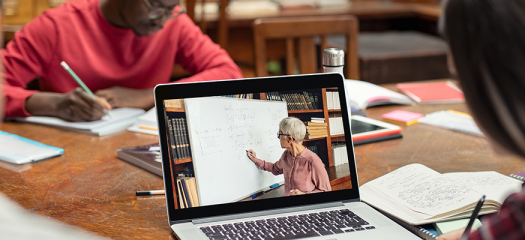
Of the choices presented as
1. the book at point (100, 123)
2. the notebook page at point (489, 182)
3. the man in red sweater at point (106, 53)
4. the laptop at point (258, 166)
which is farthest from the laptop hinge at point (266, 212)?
the man in red sweater at point (106, 53)

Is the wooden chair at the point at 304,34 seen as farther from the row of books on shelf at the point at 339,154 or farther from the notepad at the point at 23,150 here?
the row of books on shelf at the point at 339,154

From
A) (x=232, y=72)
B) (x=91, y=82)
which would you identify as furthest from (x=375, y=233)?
(x=91, y=82)

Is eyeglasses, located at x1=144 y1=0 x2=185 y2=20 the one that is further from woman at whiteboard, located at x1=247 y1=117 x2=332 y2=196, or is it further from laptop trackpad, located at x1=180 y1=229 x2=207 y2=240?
laptop trackpad, located at x1=180 y1=229 x2=207 y2=240

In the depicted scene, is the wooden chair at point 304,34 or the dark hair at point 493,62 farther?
the wooden chair at point 304,34

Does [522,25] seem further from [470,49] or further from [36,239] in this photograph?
[36,239]

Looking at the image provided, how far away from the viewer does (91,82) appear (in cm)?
170

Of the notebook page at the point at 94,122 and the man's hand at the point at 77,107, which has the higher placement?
the man's hand at the point at 77,107

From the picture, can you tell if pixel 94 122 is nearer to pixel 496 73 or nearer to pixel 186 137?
pixel 186 137

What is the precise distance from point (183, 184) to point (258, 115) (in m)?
0.17

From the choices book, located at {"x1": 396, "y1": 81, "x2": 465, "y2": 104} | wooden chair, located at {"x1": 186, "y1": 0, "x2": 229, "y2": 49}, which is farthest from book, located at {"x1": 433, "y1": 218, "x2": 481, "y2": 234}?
wooden chair, located at {"x1": 186, "y1": 0, "x2": 229, "y2": 49}

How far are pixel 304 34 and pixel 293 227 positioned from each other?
3.89ft

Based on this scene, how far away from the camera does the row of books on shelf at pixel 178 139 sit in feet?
2.53

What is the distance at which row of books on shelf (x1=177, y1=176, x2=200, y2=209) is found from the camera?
751 millimetres

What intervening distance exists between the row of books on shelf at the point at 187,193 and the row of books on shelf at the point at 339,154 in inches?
9.4
